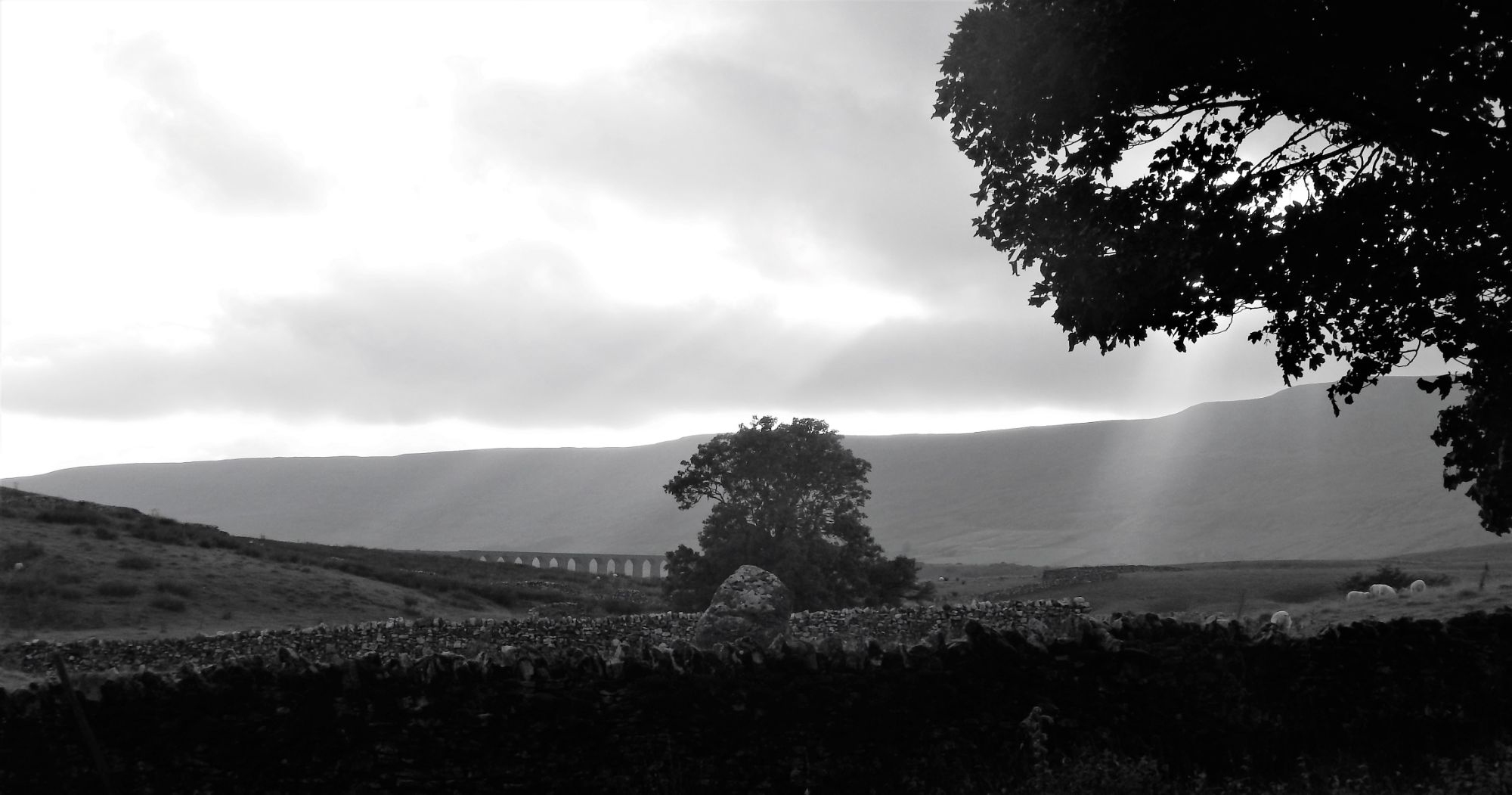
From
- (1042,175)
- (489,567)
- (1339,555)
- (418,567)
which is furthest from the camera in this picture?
(1339,555)

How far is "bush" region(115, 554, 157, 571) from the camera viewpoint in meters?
36.5

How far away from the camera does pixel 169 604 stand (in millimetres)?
31812

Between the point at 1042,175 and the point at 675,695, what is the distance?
6916 mm

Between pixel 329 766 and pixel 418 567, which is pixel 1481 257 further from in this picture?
pixel 418 567

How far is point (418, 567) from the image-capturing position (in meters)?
63.0

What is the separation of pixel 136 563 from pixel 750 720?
114ft

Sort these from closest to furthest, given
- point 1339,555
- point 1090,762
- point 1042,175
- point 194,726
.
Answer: point 1090,762 → point 194,726 → point 1042,175 → point 1339,555

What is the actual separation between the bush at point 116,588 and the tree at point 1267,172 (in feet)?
103

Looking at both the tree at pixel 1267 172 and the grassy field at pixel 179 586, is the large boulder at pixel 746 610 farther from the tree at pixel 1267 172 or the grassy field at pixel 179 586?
the grassy field at pixel 179 586

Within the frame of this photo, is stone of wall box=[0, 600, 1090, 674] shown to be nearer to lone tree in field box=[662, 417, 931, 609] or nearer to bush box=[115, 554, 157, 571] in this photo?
lone tree in field box=[662, 417, 931, 609]

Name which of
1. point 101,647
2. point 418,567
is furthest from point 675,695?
point 418,567

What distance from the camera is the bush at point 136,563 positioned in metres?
36.5

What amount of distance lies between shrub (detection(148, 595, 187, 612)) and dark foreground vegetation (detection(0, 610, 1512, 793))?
2436 cm

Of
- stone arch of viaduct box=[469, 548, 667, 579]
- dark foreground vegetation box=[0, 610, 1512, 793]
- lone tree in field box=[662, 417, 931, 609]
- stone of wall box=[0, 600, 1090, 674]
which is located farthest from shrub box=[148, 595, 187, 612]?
stone arch of viaduct box=[469, 548, 667, 579]
